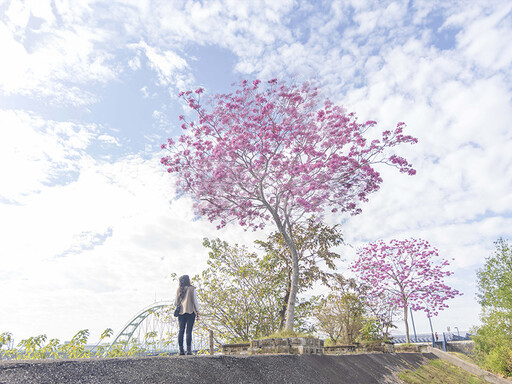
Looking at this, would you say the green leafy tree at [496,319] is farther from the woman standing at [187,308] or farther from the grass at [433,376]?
the woman standing at [187,308]

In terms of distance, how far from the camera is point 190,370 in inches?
199

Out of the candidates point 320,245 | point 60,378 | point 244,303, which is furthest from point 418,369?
point 60,378

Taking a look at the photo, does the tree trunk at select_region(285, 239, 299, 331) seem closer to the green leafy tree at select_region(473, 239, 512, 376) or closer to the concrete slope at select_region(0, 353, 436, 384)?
the concrete slope at select_region(0, 353, 436, 384)

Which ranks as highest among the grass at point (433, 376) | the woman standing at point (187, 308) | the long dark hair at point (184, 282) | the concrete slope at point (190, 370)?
the long dark hair at point (184, 282)

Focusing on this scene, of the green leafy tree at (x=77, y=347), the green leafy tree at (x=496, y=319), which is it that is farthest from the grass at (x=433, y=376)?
the green leafy tree at (x=77, y=347)

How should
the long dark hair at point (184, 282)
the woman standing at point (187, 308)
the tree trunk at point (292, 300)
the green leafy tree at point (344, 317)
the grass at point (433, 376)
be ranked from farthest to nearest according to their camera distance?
the green leafy tree at point (344, 317) < the grass at point (433, 376) < the tree trunk at point (292, 300) < the long dark hair at point (184, 282) < the woman standing at point (187, 308)

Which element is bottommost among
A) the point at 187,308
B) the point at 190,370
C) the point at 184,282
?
the point at 190,370

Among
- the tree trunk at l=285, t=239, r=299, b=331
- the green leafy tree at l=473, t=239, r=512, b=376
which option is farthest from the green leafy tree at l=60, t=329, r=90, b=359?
the green leafy tree at l=473, t=239, r=512, b=376

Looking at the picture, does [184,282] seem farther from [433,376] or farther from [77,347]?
[433,376]

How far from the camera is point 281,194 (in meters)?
12.2

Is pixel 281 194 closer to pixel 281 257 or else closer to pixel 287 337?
pixel 281 257

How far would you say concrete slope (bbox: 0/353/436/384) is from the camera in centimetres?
380

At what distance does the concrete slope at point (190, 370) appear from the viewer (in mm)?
3801

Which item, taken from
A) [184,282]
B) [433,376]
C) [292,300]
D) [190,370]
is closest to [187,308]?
[184,282]
